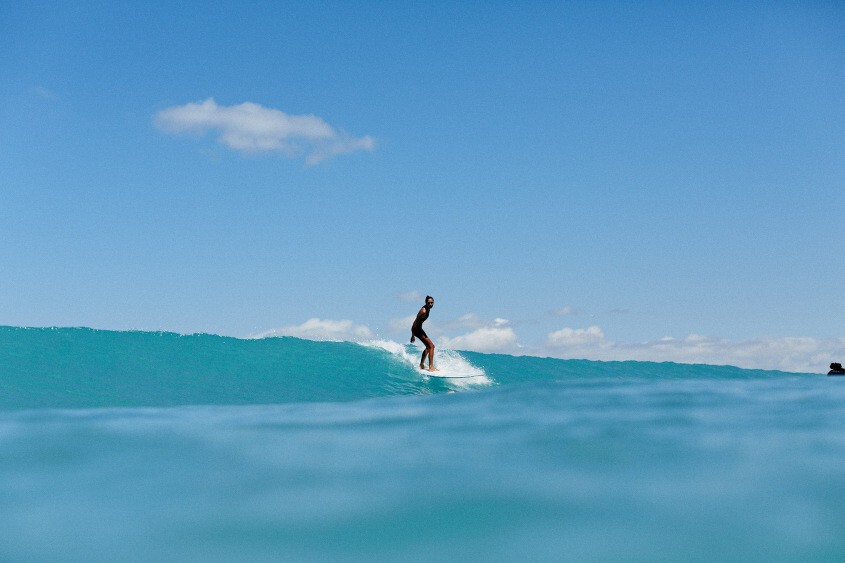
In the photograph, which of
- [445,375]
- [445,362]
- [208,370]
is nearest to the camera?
[445,375]

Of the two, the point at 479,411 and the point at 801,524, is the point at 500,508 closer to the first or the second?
the point at 801,524

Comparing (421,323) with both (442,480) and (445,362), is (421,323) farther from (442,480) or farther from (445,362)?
(442,480)

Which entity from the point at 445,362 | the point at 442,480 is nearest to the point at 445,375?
the point at 445,362

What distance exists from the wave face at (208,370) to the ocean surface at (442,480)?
14.9ft

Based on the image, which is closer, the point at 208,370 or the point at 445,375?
the point at 445,375

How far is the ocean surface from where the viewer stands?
3760mm

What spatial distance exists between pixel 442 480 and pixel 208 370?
12.1m

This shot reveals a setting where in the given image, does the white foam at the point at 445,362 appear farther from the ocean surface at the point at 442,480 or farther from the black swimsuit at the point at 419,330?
the ocean surface at the point at 442,480

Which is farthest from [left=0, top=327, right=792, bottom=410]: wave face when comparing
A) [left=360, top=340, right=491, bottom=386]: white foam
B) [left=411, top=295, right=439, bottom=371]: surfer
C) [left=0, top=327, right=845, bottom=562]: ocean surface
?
[left=0, top=327, right=845, bottom=562]: ocean surface

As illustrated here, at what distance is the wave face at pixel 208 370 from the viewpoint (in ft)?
42.0

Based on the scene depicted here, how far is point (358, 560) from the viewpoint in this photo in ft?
11.7

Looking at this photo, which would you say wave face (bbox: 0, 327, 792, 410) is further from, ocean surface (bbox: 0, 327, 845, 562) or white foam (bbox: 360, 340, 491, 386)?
ocean surface (bbox: 0, 327, 845, 562)

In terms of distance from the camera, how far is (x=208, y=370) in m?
15.7

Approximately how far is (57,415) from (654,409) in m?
6.57
